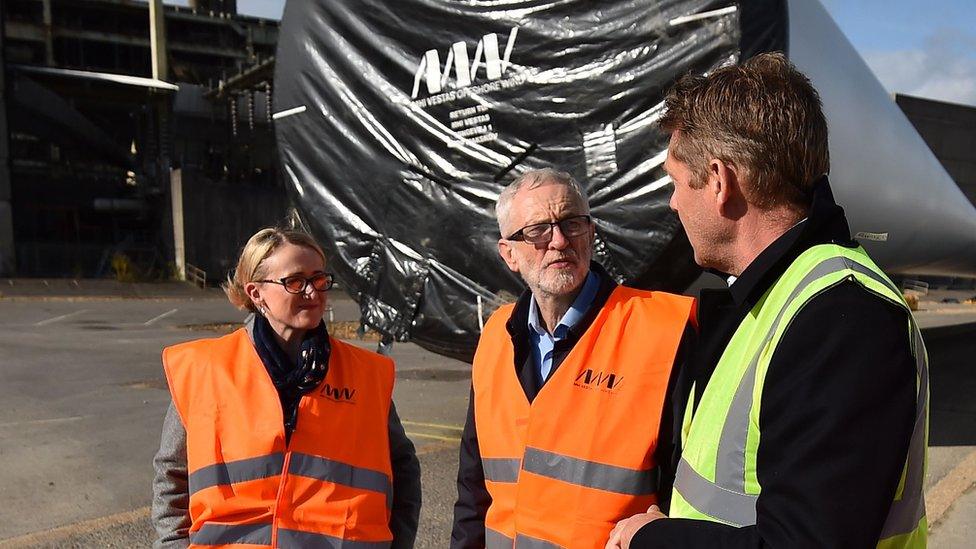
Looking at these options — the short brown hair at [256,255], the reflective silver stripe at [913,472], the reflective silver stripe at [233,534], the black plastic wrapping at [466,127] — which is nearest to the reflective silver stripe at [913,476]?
the reflective silver stripe at [913,472]

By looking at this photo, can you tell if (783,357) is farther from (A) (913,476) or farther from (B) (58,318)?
(B) (58,318)

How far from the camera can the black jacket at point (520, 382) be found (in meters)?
2.03

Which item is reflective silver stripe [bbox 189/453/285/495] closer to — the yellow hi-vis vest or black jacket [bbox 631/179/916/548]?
the yellow hi-vis vest

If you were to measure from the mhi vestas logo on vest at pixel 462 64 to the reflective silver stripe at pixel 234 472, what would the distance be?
2231 mm

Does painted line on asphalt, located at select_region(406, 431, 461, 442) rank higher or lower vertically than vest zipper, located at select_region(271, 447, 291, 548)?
lower

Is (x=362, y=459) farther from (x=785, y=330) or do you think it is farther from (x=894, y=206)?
(x=894, y=206)

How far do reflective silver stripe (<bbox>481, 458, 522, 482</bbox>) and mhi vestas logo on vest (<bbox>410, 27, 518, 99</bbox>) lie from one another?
2105mm

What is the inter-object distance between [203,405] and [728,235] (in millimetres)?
1521

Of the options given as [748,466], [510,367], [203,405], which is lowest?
[203,405]

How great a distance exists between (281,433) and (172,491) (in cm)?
40

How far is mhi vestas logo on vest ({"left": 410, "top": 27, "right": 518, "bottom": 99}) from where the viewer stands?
350 centimetres

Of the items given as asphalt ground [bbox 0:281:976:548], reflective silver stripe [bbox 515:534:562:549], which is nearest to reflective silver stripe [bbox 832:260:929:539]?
reflective silver stripe [bbox 515:534:562:549]

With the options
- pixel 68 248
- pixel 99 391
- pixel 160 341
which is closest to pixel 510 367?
pixel 99 391

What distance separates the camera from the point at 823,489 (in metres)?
0.97
